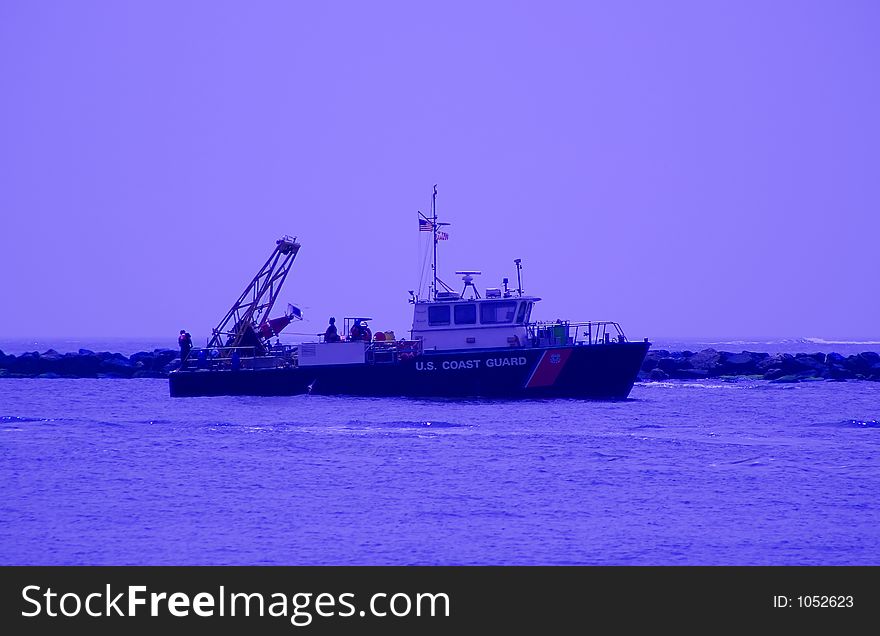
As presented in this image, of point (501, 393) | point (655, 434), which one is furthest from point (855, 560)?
point (501, 393)

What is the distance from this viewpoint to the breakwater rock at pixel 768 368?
63438 mm

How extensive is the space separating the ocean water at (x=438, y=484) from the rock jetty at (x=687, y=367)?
2548 centimetres

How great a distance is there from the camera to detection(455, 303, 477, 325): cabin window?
124 feet

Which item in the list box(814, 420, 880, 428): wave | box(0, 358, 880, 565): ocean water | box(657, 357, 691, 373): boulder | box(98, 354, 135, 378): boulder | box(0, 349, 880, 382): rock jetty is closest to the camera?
box(0, 358, 880, 565): ocean water

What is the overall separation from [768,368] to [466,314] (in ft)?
106

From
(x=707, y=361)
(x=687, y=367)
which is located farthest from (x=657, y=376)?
(x=707, y=361)

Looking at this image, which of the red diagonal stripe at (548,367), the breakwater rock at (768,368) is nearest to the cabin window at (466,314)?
the red diagonal stripe at (548,367)

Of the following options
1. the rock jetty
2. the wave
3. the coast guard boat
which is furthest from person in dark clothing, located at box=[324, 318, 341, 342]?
the rock jetty

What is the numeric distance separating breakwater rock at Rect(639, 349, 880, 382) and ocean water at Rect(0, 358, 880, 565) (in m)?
24.8

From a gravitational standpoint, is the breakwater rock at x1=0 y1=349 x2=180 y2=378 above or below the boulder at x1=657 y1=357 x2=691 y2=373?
below

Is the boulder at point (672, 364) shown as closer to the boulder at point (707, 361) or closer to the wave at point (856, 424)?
the boulder at point (707, 361)

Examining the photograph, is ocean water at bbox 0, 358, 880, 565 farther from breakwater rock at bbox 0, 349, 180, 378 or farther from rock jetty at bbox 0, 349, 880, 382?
breakwater rock at bbox 0, 349, 180, 378
